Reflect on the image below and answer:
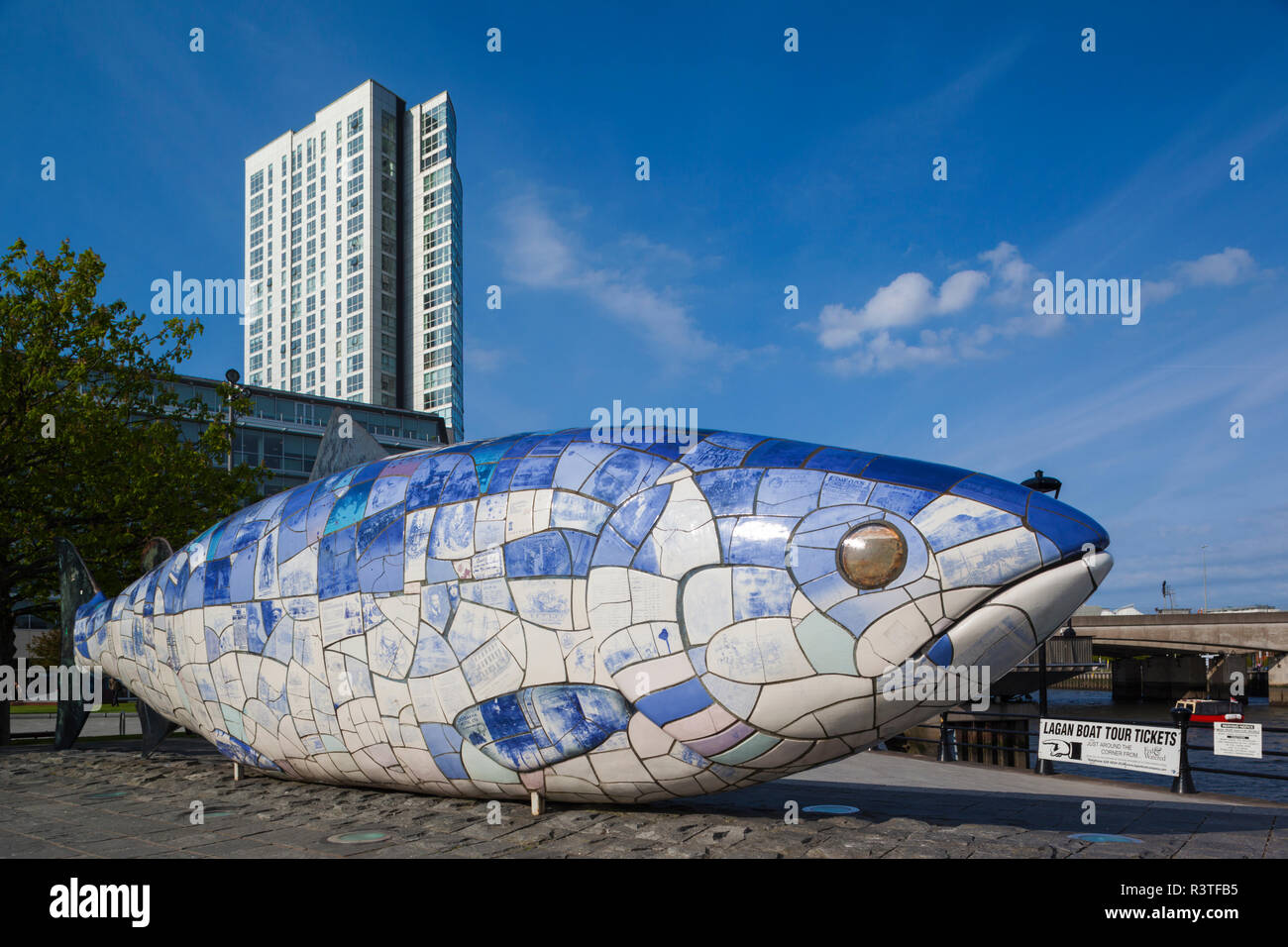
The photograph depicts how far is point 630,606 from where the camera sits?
710 centimetres

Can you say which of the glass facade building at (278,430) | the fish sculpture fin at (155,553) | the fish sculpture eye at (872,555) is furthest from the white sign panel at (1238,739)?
the glass facade building at (278,430)

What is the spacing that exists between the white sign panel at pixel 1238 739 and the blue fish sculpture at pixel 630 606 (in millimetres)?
6510

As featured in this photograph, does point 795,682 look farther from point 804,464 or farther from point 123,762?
point 123,762

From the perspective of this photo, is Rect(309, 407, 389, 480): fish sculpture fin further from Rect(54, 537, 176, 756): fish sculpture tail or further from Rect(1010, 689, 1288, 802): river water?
Rect(1010, 689, 1288, 802): river water

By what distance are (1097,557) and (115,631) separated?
11752mm

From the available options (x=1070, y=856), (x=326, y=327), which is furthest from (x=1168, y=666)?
(x=326, y=327)

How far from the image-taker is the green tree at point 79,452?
55.9 ft

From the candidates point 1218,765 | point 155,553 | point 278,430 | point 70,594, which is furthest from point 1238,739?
point 278,430

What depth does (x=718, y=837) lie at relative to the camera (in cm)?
721

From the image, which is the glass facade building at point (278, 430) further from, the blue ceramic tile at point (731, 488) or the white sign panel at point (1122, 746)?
the blue ceramic tile at point (731, 488)

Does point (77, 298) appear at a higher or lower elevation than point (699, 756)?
higher

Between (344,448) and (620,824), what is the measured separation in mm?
5841

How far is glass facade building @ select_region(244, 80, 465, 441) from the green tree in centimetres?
5984

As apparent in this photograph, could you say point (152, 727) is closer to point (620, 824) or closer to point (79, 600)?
point (79, 600)
